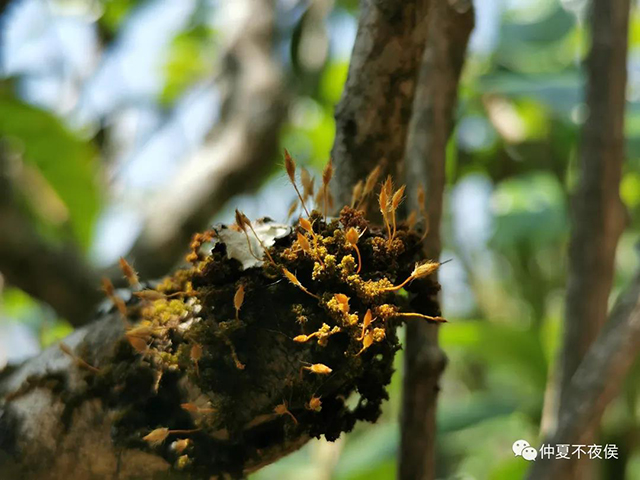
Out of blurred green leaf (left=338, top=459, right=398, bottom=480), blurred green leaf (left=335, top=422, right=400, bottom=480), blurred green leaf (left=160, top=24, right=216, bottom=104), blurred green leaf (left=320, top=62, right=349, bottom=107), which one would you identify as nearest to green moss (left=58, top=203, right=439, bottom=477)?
blurred green leaf (left=335, top=422, right=400, bottom=480)

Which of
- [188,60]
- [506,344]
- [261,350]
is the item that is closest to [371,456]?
[506,344]

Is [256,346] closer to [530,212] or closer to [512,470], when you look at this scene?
[512,470]

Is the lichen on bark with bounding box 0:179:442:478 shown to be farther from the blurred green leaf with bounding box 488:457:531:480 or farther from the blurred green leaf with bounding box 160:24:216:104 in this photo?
the blurred green leaf with bounding box 160:24:216:104

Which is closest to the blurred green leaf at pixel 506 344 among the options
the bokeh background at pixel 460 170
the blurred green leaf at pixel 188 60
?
the bokeh background at pixel 460 170

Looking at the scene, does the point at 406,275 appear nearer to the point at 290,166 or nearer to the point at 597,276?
the point at 290,166

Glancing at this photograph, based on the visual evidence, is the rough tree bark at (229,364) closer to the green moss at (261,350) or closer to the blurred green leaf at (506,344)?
the green moss at (261,350)

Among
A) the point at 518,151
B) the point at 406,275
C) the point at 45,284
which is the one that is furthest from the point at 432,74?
the point at 518,151
